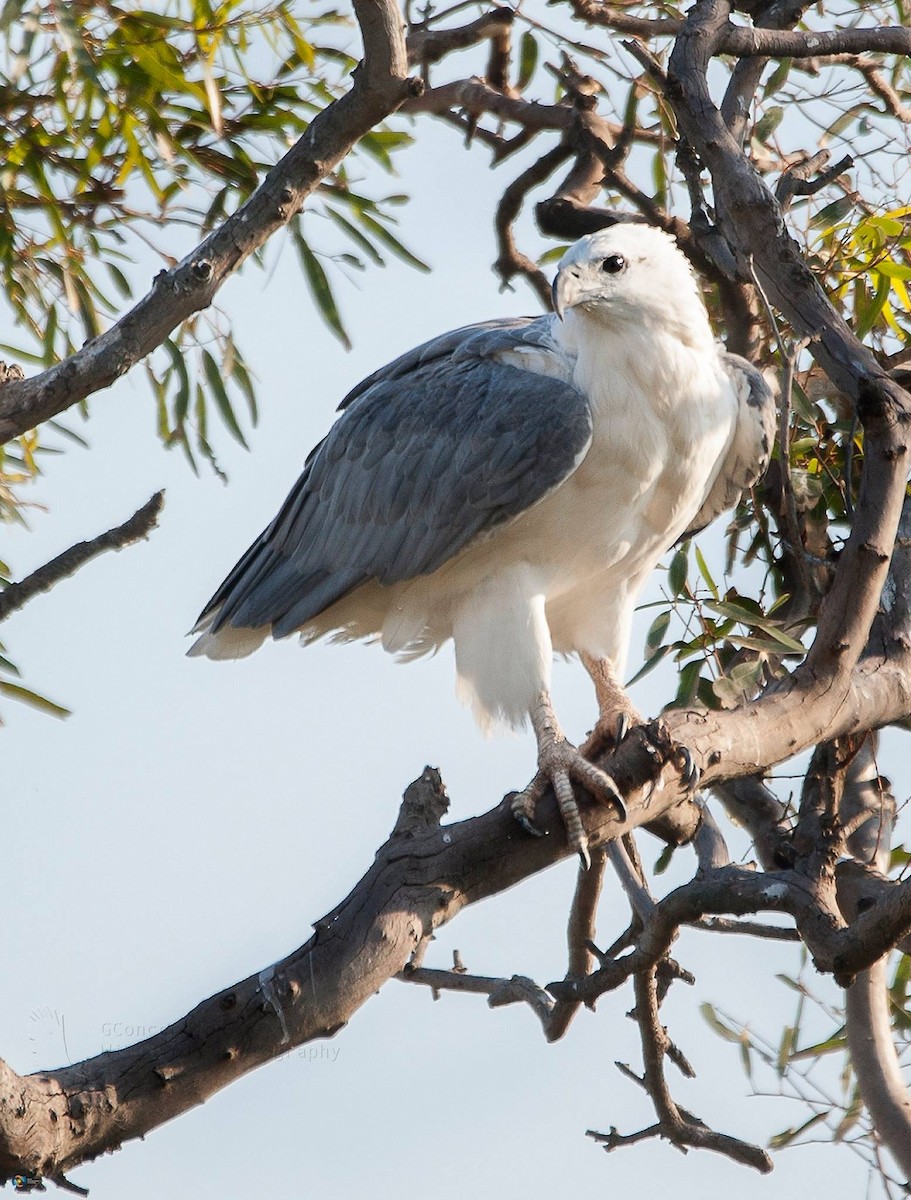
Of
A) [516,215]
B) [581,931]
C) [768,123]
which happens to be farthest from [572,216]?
[581,931]

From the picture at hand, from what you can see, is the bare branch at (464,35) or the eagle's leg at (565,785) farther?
the bare branch at (464,35)

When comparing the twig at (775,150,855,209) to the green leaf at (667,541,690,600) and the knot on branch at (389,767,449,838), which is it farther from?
the knot on branch at (389,767,449,838)

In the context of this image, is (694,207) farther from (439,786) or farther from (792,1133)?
(792,1133)

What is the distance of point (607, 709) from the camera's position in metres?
4.04

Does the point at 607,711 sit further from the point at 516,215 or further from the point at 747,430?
the point at 516,215

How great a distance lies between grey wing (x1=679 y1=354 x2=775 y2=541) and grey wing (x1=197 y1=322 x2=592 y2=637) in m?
0.49

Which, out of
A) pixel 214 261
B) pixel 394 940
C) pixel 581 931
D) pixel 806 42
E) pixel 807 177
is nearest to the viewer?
pixel 394 940

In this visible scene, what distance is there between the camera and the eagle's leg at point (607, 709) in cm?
391

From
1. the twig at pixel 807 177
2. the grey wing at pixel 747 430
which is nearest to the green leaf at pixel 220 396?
the grey wing at pixel 747 430

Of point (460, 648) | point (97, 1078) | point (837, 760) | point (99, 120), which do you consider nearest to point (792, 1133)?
point (837, 760)

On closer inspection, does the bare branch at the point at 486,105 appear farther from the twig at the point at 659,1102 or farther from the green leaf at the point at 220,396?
the twig at the point at 659,1102

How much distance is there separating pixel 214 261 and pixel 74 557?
631 millimetres

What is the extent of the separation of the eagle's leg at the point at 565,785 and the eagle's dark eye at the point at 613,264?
3.73ft

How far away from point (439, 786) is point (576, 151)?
96.7 inches
